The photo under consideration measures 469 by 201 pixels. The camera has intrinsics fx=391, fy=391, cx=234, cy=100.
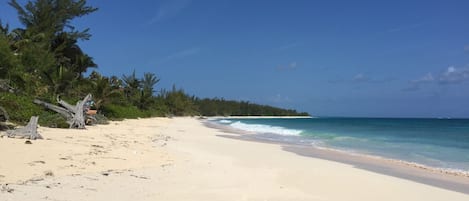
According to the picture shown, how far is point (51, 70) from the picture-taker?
25734 millimetres

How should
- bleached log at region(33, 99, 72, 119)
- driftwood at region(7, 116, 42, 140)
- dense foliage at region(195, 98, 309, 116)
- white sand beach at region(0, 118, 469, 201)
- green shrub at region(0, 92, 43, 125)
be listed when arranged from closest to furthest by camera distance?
white sand beach at region(0, 118, 469, 201), driftwood at region(7, 116, 42, 140), green shrub at region(0, 92, 43, 125), bleached log at region(33, 99, 72, 119), dense foliage at region(195, 98, 309, 116)

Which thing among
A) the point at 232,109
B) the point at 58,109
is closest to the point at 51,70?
the point at 58,109

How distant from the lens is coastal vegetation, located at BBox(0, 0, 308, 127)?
16266 mm

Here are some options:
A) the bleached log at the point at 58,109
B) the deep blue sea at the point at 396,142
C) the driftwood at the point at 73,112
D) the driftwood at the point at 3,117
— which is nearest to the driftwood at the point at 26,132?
the driftwood at the point at 3,117

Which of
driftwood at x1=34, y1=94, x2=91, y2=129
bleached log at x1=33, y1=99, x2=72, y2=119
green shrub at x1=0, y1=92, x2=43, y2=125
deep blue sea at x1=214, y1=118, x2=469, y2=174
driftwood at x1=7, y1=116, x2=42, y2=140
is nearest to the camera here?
driftwood at x1=7, y1=116, x2=42, y2=140

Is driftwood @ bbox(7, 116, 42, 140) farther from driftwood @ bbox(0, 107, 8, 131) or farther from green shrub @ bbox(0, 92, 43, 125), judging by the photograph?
green shrub @ bbox(0, 92, 43, 125)

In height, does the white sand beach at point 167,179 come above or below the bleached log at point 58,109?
below

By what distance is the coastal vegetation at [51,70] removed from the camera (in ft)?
53.4

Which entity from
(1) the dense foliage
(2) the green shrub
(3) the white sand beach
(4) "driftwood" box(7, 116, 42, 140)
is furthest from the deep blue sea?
(1) the dense foliage

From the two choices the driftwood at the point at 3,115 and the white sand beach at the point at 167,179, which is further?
the driftwood at the point at 3,115

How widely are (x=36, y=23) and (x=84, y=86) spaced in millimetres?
7441

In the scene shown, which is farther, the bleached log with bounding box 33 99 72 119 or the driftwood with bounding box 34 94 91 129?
the bleached log with bounding box 33 99 72 119

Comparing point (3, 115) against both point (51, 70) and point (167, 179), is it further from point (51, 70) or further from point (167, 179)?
point (51, 70)

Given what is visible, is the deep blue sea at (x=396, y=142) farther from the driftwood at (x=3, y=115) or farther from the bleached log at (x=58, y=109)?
the driftwood at (x=3, y=115)
